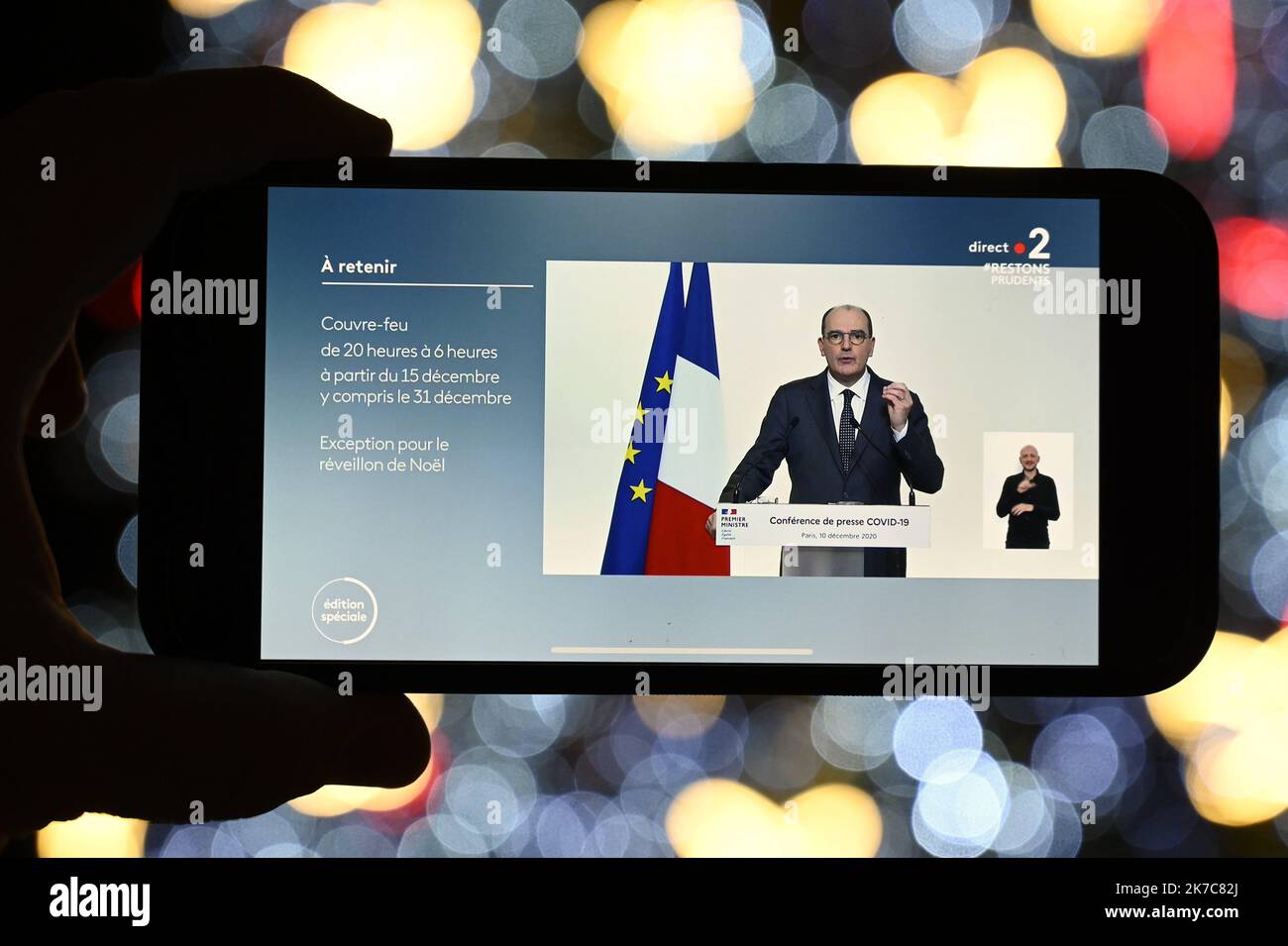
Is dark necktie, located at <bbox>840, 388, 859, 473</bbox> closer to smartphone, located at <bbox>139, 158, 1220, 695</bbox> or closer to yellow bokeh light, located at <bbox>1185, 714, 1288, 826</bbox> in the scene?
smartphone, located at <bbox>139, 158, 1220, 695</bbox>

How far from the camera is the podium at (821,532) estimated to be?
0.44 meters

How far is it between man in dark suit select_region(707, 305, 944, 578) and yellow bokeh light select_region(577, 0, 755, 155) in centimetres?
24

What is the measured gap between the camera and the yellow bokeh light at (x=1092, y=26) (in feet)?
2.03

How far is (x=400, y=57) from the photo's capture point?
1.98ft

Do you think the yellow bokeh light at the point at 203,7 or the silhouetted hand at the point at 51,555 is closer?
the silhouetted hand at the point at 51,555

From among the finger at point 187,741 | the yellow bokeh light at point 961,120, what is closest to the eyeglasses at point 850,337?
the yellow bokeh light at point 961,120

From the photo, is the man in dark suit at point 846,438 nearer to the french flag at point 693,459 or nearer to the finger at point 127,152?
the french flag at point 693,459

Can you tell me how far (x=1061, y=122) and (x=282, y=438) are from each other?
2.02 feet

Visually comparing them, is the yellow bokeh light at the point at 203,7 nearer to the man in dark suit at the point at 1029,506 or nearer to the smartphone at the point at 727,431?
the smartphone at the point at 727,431

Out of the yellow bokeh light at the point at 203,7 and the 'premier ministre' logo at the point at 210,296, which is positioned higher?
the yellow bokeh light at the point at 203,7

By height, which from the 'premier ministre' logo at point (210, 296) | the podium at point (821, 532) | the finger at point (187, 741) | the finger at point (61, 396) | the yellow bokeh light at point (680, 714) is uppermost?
the 'premier ministre' logo at point (210, 296)

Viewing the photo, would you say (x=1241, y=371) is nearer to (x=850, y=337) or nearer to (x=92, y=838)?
(x=850, y=337)

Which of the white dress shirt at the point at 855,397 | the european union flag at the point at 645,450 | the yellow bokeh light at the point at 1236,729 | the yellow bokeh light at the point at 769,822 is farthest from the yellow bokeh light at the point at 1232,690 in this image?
the european union flag at the point at 645,450
